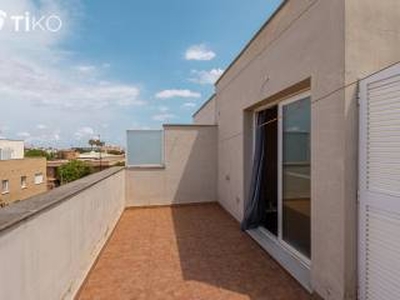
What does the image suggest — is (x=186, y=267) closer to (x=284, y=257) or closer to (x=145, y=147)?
(x=284, y=257)

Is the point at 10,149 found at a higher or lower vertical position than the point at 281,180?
higher

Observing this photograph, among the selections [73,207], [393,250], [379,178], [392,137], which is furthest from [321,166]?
[73,207]

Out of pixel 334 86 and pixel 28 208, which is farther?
pixel 334 86

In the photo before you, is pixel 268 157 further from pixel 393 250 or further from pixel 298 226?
pixel 393 250

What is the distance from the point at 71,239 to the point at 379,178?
116 inches

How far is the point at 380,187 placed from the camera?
215 centimetres

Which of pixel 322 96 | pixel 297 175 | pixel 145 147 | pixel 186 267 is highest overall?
pixel 322 96

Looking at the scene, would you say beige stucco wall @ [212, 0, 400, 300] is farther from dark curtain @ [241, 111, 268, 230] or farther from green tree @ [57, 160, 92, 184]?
green tree @ [57, 160, 92, 184]

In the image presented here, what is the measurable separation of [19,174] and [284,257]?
920 inches

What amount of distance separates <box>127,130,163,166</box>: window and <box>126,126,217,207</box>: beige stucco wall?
204mm

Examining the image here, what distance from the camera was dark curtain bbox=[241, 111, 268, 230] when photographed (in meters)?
4.98

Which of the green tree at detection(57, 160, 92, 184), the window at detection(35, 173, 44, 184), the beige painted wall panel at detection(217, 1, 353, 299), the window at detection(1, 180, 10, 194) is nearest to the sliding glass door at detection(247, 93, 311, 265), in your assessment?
the beige painted wall panel at detection(217, 1, 353, 299)

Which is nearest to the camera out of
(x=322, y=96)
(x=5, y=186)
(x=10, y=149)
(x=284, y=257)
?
(x=322, y=96)

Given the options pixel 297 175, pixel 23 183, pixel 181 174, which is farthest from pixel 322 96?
pixel 23 183
